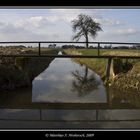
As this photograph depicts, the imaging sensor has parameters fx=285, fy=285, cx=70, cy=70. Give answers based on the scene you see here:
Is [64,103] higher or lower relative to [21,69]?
lower

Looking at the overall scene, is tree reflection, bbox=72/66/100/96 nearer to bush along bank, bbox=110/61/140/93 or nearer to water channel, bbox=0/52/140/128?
water channel, bbox=0/52/140/128

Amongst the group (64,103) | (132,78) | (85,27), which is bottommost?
(64,103)

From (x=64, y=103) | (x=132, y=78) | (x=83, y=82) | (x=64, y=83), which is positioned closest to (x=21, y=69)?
(x=64, y=83)

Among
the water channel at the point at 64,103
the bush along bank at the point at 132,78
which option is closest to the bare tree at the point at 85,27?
the water channel at the point at 64,103

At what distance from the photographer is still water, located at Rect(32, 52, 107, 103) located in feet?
5.07

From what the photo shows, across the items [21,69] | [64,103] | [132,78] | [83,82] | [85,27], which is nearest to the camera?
[85,27]

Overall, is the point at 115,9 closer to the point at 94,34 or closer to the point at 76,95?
the point at 94,34

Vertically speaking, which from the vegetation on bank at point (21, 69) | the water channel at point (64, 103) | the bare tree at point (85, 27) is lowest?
the water channel at point (64, 103)

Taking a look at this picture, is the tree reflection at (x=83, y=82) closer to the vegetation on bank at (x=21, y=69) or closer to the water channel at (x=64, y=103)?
the water channel at (x=64, y=103)

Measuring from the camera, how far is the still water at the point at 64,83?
1.55 meters

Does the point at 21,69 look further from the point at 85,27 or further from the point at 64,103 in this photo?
the point at 85,27

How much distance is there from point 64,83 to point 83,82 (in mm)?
329

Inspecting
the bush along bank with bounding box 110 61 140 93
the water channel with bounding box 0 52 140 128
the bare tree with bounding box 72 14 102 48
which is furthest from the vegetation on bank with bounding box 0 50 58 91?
the bush along bank with bounding box 110 61 140 93

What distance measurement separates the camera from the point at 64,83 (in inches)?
69.2
